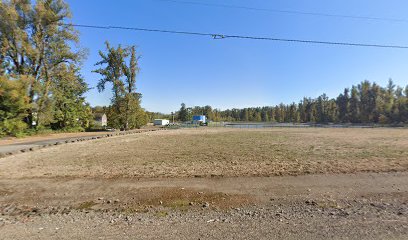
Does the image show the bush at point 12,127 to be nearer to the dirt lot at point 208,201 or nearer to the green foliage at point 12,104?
the green foliage at point 12,104

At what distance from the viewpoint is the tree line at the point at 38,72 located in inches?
1069

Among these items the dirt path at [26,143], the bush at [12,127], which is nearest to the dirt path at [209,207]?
the dirt path at [26,143]

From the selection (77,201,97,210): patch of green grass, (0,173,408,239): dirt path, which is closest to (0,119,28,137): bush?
(0,173,408,239): dirt path

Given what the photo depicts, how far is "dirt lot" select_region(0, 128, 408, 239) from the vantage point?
13.6ft

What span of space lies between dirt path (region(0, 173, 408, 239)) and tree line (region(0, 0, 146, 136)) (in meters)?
24.0

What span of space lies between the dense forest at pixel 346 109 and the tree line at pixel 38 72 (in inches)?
3053

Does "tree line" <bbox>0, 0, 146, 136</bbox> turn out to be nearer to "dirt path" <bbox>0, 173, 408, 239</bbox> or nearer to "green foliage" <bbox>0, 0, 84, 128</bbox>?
"green foliage" <bbox>0, 0, 84, 128</bbox>

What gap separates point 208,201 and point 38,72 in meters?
36.3

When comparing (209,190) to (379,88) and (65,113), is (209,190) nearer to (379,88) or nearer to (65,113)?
(65,113)

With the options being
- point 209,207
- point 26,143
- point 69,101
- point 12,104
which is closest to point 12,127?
point 12,104

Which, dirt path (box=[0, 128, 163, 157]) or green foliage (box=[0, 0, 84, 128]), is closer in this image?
dirt path (box=[0, 128, 163, 157])

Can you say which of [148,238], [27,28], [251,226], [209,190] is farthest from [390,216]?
[27,28]

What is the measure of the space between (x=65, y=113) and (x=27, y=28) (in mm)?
12718

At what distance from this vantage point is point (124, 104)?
47531 millimetres
